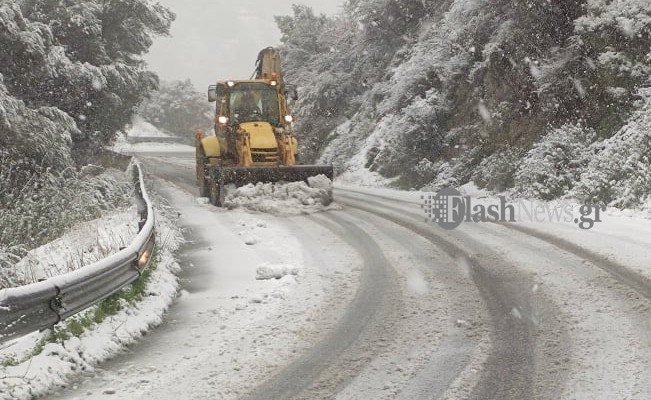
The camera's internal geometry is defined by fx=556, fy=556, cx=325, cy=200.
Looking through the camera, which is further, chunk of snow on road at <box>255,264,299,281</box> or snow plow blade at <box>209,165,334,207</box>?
snow plow blade at <box>209,165,334,207</box>

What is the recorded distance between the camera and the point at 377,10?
21.7m

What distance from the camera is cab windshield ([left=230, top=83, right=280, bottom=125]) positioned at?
12969mm

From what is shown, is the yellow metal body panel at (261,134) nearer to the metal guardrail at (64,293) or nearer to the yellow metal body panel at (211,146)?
the yellow metal body panel at (211,146)

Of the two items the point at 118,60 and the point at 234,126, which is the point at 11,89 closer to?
the point at 118,60

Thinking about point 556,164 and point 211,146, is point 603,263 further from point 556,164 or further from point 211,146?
point 211,146

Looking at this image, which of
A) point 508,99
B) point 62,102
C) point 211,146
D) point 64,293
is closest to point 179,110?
point 62,102

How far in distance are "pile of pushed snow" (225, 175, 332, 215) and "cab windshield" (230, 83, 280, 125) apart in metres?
2.11

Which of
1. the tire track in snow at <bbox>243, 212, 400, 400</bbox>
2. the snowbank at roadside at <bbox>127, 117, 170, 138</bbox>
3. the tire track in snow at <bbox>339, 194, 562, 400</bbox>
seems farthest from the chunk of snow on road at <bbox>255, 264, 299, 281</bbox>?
the snowbank at roadside at <bbox>127, 117, 170, 138</bbox>

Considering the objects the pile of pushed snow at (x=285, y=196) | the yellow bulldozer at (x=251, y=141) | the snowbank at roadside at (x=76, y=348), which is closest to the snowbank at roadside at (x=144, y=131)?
the yellow bulldozer at (x=251, y=141)

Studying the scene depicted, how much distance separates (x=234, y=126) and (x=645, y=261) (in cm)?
900

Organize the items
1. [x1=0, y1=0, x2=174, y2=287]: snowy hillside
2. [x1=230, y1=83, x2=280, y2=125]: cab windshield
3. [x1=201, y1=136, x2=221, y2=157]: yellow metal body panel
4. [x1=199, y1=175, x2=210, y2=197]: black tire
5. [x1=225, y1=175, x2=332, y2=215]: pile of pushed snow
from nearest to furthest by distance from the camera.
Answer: [x1=0, y1=0, x2=174, y2=287]: snowy hillside → [x1=225, y1=175, x2=332, y2=215]: pile of pushed snow → [x1=230, y1=83, x2=280, y2=125]: cab windshield → [x1=199, y1=175, x2=210, y2=197]: black tire → [x1=201, y1=136, x2=221, y2=157]: yellow metal body panel

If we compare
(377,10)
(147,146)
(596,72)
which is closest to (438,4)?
(377,10)

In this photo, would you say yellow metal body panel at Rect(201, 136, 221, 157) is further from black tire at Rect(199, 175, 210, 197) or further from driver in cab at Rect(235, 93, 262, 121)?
driver in cab at Rect(235, 93, 262, 121)

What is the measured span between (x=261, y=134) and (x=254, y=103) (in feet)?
3.51
